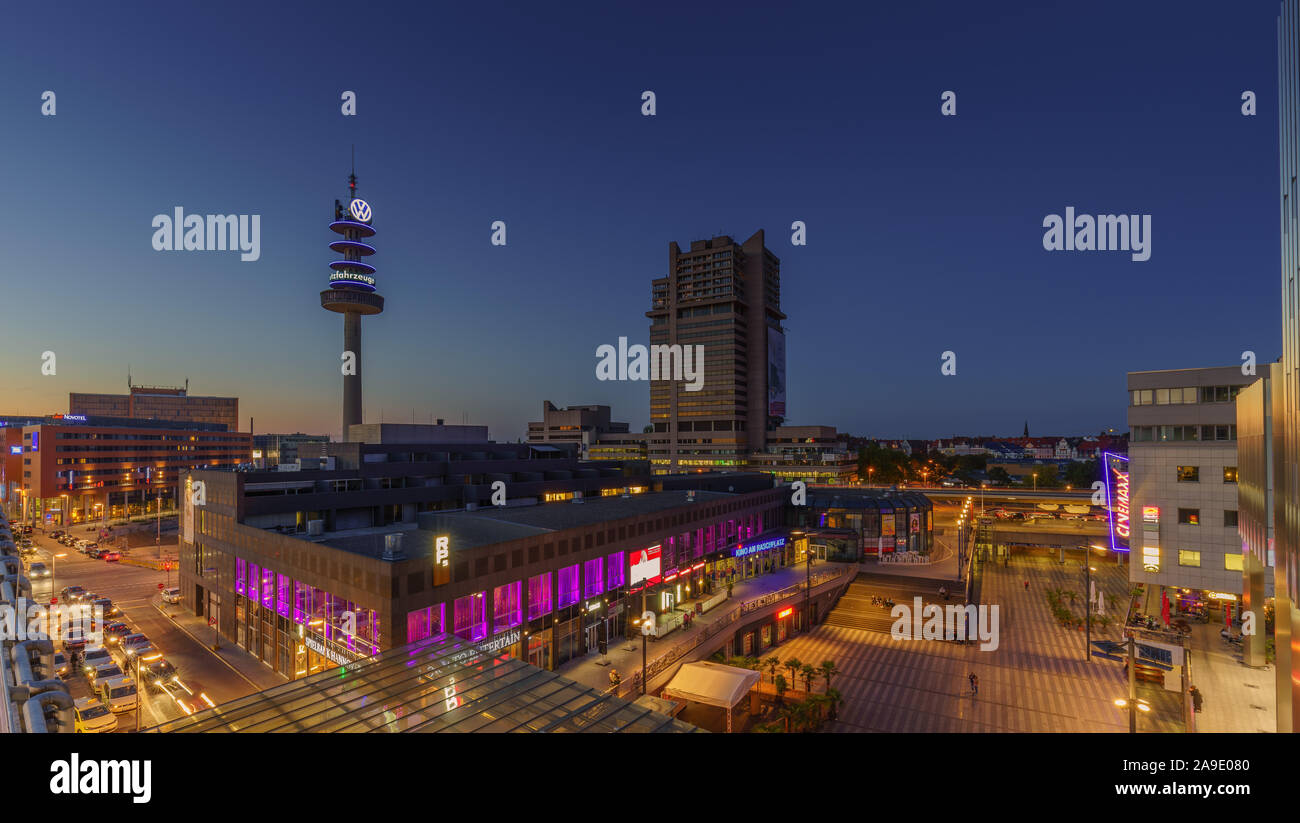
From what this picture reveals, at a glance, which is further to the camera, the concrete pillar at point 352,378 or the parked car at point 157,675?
the concrete pillar at point 352,378

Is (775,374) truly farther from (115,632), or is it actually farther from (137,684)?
(137,684)

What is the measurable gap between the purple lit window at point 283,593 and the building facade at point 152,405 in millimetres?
199945

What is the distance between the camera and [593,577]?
31.8 metres

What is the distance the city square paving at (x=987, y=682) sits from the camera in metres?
25.7

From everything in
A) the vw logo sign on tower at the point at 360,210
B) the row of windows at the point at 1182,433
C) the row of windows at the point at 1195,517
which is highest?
the vw logo sign on tower at the point at 360,210

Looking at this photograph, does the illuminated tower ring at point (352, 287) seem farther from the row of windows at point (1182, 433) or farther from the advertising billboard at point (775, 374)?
the advertising billboard at point (775, 374)

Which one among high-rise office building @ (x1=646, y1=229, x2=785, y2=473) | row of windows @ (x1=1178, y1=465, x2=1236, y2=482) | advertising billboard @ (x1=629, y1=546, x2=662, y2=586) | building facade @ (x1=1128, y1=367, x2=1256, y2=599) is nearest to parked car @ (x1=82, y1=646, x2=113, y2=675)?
advertising billboard @ (x1=629, y1=546, x2=662, y2=586)

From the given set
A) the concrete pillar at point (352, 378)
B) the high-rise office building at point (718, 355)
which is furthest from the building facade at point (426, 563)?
the high-rise office building at point (718, 355)

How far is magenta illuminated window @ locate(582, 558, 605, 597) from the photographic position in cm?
3117

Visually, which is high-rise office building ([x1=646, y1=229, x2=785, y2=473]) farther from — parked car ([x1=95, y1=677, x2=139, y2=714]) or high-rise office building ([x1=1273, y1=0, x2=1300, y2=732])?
high-rise office building ([x1=1273, y1=0, x2=1300, y2=732])

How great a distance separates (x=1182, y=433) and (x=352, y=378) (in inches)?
3767

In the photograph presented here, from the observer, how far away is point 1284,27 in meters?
11.3

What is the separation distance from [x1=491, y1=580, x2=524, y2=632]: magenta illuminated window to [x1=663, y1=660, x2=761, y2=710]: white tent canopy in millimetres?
8175

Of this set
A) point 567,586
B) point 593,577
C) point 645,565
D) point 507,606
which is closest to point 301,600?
point 507,606
